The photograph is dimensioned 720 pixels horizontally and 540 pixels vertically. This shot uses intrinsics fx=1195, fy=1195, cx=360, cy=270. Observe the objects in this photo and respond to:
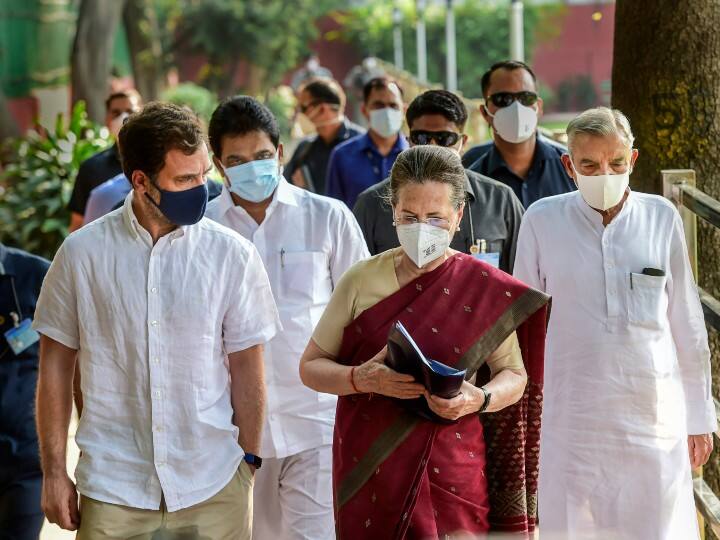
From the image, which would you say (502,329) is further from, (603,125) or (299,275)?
(299,275)

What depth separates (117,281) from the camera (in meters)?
3.47

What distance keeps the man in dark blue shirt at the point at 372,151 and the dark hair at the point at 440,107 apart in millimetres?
1338

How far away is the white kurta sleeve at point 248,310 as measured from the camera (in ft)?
11.9

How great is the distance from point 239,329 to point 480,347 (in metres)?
0.76

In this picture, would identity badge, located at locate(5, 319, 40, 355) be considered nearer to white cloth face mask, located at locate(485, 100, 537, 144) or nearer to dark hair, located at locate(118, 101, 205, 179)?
dark hair, located at locate(118, 101, 205, 179)

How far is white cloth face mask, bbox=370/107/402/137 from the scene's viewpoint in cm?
706

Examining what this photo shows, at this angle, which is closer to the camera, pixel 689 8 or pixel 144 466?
pixel 144 466

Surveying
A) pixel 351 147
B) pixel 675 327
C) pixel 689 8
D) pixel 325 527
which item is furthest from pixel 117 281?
pixel 351 147

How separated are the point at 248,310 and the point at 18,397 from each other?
1231 millimetres

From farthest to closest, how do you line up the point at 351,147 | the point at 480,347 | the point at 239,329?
the point at 351,147
the point at 239,329
the point at 480,347

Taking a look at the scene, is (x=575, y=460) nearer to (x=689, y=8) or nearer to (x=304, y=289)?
(x=304, y=289)

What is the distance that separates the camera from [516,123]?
19.1ft

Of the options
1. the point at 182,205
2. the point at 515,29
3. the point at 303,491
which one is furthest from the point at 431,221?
the point at 515,29

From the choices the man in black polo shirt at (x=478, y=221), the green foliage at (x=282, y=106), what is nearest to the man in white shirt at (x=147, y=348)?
the man in black polo shirt at (x=478, y=221)
